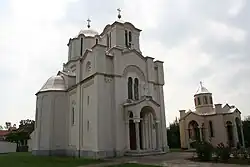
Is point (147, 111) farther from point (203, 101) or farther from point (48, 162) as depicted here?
point (203, 101)

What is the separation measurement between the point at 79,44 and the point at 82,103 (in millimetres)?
10925

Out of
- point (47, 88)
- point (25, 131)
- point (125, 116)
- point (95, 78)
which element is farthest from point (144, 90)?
point (25, 131)

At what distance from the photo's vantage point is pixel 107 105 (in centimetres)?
2128

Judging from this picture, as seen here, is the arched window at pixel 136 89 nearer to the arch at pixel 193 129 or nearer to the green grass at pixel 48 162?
the green grass at pixel 48 162

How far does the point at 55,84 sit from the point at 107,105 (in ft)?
31.4

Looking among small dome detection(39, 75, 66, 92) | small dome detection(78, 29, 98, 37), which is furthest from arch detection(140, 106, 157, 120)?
small dome detection(78, 29, 98, 37)

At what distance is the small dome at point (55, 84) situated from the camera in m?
27.5

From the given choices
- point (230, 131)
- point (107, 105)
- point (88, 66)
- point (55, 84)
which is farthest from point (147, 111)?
point (230, 131)

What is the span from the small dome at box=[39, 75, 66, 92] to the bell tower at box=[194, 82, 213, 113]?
19682mm

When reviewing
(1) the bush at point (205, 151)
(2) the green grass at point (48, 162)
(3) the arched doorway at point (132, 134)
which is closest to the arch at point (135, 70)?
(3) the arched doorway at point (132, 134)

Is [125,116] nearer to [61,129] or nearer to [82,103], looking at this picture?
[82,103]

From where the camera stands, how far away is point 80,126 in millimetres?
→ 23000

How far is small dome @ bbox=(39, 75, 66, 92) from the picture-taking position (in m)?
27.5

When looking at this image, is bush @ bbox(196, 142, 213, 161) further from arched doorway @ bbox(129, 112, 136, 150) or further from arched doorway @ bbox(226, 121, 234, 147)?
arched doorway @ bbox(226, 121, 234, 147)
